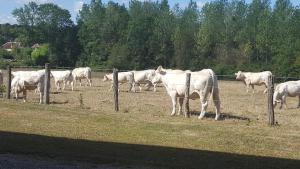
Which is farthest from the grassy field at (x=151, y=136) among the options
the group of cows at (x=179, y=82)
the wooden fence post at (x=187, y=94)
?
the group of cows at (x=179, y=82)

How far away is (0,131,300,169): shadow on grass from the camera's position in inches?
495

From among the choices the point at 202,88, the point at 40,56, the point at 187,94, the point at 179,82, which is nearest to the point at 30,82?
the point at 179,82

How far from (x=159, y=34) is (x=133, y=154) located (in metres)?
96.2

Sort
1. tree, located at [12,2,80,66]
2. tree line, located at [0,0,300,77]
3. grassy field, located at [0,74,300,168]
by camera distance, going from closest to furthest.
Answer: grassy field, located at [0,74,300,168]
tree line, located at [0,0,300,77]
tree, located at [12,2,80,66]

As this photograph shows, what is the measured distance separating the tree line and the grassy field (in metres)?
64.9

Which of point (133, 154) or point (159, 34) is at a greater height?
point (159, 34)

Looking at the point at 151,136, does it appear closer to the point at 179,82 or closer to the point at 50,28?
the point at 179,82

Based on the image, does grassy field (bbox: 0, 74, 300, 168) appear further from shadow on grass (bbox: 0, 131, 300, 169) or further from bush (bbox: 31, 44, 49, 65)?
bush (bbox: 31, 44, 49, 65)

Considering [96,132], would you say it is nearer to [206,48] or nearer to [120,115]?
[120,115]

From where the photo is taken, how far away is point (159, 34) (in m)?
109

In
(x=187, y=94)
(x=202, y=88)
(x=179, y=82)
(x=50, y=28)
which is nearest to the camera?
(x=202, y=88)

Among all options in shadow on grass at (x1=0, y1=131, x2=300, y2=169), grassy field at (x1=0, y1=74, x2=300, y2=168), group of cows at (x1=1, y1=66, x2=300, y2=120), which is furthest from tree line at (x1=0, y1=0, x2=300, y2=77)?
shadow on grass at (x1=0, y1=131, x2=300, y2=169)

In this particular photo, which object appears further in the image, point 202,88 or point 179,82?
point 179,82

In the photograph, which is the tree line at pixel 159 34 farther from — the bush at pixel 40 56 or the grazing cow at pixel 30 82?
the grazing cow at pixel 30 82
